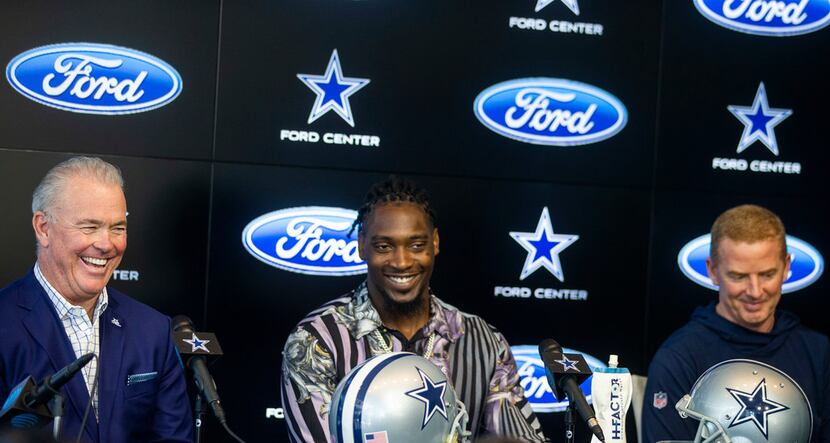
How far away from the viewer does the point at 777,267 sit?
3.60 metres

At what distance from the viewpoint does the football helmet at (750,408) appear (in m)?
2.75

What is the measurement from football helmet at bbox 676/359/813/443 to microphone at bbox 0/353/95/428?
1.57 meters

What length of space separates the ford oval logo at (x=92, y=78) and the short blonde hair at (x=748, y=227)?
211cm

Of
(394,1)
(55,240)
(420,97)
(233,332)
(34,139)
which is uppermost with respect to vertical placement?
(394,1)

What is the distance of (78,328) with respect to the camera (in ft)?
10.1

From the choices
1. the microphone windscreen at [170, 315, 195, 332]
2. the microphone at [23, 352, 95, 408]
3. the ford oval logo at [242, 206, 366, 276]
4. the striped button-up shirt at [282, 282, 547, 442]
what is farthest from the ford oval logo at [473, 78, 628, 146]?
the microphone at [23, 352, 95, 408]

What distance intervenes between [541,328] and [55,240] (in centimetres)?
213

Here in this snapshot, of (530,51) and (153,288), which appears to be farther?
(530,51)

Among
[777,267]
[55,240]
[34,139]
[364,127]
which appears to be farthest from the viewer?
[364,127]

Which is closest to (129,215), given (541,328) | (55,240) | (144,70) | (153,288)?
(153,288)

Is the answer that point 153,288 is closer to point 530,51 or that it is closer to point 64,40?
point 64,40

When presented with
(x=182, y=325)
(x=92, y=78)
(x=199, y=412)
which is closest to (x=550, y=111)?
(x=92, y=78)

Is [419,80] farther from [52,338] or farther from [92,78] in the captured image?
[52,338]

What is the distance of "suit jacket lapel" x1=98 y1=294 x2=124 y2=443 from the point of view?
3023 millimetres
